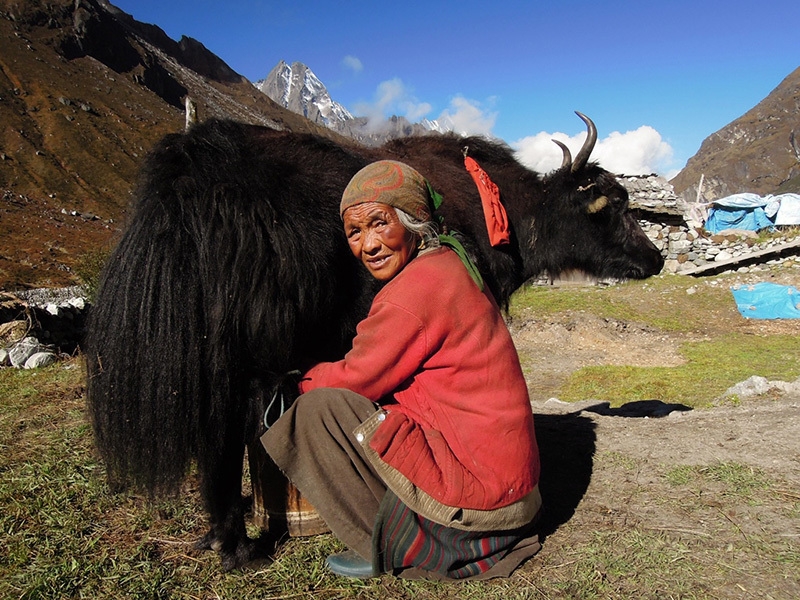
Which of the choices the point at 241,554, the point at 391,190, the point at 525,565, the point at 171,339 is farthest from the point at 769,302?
the point at 171,339

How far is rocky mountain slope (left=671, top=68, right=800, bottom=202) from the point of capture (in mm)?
91938

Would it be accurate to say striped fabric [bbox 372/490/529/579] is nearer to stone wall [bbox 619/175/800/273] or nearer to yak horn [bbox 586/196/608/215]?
yak horn [bbox 586/196/608/215]

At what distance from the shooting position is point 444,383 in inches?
73.7

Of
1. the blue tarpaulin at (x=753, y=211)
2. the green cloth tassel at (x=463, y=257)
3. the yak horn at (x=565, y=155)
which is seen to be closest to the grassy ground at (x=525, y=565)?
the green cloth tassel at (x=463, y=257)

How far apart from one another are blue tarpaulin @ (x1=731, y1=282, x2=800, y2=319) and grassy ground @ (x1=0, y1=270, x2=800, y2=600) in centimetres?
1034

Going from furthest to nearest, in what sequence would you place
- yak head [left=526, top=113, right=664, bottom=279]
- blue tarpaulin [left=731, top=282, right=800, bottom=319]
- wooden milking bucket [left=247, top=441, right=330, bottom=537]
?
blue tarpaulin [left=731, top=282, right=800, bottom=319], yak head [left=526, top=113, right=664, bottom=279], wooden milking bucket [left=247, top=441, right=330, bottom=537]

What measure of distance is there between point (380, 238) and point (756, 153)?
409 ft

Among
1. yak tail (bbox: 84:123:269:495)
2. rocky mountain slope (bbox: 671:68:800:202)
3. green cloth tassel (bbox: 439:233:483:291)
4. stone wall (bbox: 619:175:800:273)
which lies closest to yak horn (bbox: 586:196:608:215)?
green cloth tassel (bbox: 439:233:483:291)

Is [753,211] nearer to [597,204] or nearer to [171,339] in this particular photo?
[597,204]

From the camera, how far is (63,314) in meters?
7.47

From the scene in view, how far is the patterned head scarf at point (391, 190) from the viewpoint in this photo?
1.91 meters

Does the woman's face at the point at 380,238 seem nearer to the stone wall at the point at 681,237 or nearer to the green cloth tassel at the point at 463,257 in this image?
the green cloth tassel at the point at 463,257

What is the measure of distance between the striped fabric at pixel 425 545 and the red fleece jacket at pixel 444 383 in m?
0.16

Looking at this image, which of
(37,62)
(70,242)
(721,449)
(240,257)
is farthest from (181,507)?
(37,62)
